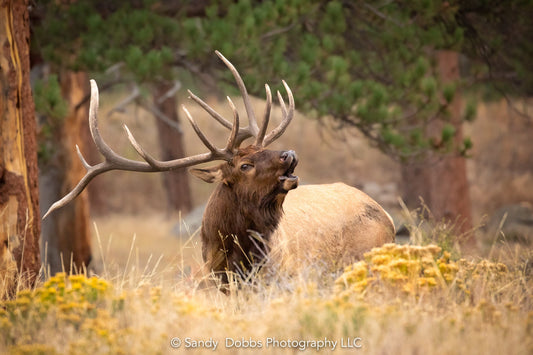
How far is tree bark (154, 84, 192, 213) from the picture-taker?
14.7 metres

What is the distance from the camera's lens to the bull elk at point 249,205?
498 centimetres

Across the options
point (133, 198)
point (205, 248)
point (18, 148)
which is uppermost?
point (18, 148)

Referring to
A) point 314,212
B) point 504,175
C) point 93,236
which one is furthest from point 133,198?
point 314,212

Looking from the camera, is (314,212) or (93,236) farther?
(93,236)

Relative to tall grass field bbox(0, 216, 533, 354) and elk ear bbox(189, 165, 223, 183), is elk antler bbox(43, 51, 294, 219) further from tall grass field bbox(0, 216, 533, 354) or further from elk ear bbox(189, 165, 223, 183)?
tall grass field bbox(0, 216, 533, 354)

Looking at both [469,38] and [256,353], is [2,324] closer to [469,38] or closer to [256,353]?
[256,353]

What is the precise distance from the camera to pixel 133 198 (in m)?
18.5

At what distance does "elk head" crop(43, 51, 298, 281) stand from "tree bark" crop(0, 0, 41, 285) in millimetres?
594

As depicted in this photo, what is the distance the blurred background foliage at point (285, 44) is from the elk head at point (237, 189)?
2379 mm

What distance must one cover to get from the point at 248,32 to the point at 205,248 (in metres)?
→ 2.93

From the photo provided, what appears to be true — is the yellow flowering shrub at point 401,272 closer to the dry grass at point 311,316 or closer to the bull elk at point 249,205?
the dry grass at point 311,316

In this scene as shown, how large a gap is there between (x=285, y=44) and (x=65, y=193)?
333 cm

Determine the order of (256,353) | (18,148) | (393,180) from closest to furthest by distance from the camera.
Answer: (256,353)
(18,148)
(393,180)

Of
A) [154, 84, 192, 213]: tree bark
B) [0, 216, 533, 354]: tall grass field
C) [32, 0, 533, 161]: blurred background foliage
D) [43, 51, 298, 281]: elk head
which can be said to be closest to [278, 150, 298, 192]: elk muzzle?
[43, 51, 298, 281]: elk head
